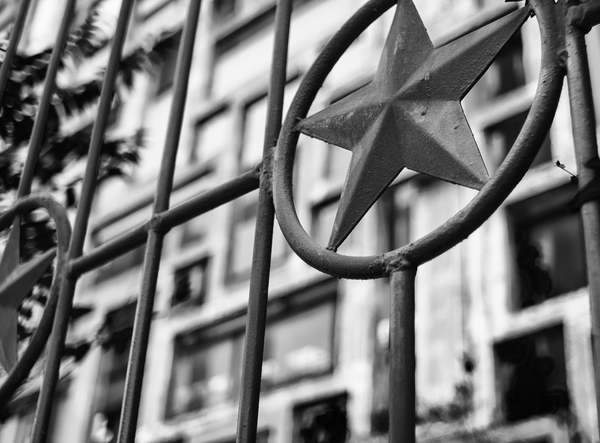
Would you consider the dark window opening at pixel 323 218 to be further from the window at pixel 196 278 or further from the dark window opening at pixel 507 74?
the dark window opening at pixel 507 74

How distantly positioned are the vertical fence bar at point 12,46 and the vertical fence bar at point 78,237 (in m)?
0.21

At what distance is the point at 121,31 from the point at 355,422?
121 inches

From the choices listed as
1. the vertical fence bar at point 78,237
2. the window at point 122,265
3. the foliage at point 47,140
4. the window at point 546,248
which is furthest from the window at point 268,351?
the vertical fence bar at point 78,237

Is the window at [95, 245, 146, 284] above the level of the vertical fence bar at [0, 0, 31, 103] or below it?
above

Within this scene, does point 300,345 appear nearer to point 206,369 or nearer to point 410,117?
point 206,369

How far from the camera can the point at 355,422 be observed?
4.04 m

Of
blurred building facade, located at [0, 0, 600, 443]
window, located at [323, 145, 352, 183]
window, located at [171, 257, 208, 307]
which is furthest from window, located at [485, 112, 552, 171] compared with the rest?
window, located at [171, 257, 208, 307]

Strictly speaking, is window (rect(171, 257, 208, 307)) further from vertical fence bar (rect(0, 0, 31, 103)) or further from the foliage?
vertical fence bar (rect(0, 0, 31, 103))

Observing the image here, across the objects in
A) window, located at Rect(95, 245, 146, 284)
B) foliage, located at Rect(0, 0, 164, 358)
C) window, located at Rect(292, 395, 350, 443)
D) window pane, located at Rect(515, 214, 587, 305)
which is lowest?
foliage, located at Rect(0, 0, 164, 358)

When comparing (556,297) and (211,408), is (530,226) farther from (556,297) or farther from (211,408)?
(211,408)

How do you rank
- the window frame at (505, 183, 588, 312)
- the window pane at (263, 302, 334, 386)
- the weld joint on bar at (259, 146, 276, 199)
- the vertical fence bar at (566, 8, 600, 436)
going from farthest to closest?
the window pane at (263, 302, 334, 386)
the window frame at (505, 183, 588, 312)
the weld joint on bar at (259, 146, 276, 199)
the vertical fence bar at (566, 8, 600, 436)

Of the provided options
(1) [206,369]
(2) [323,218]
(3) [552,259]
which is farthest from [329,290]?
(3) [552,259]

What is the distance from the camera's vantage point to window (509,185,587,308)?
12.0ft

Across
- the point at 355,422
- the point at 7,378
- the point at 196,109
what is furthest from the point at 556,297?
the point at 196,109
